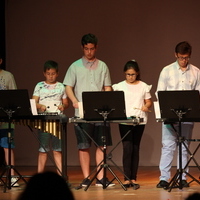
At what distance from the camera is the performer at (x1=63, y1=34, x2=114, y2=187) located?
5461 millimetres

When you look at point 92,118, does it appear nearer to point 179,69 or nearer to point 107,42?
point 179,69

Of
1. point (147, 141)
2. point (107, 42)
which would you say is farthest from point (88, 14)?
point (147, 141)

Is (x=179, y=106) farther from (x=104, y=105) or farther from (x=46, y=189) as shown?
(x=46, y=189)

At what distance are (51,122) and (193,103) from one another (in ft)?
5.12

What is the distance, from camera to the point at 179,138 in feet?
16.5

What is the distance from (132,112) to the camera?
5.34 meters

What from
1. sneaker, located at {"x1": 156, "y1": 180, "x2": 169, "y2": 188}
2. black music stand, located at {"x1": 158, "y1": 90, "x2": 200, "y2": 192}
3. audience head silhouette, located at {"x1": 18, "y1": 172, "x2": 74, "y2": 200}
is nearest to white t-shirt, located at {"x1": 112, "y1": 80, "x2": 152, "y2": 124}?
black music stand, located at {"x1": 158, "y1": 90, "x2": 200, "y2": 192}

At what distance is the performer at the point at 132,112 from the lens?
5312mm

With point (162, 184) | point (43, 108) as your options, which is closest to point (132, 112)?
point (162, 184)

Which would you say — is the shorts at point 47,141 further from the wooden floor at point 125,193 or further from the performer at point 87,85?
the wooden floor at point 125,193

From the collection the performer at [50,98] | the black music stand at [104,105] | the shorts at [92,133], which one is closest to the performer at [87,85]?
the shorts at [92,133]

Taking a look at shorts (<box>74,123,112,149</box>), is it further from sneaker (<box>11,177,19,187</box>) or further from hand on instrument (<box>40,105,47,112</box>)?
sneaker (<box>11,177,19,187</box>)

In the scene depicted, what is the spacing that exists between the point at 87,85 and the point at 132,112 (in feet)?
2.14

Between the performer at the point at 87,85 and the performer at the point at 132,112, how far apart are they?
256 mm
